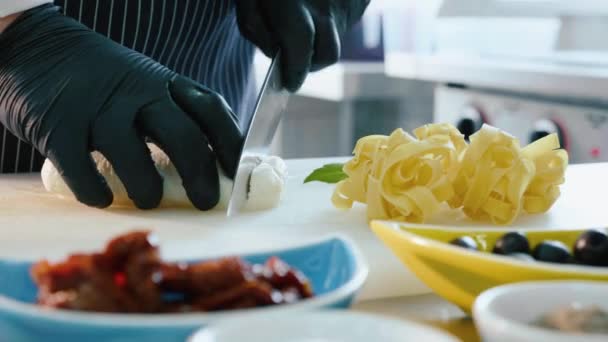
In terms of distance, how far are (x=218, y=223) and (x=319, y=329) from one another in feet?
1.76

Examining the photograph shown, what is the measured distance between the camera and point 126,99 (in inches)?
37.6

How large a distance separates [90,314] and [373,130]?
103 inches

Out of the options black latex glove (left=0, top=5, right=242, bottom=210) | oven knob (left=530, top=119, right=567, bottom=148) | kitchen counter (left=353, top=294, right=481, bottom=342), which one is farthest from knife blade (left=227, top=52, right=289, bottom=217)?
oven knob (left=530, top=119, right=567, bottom=148)

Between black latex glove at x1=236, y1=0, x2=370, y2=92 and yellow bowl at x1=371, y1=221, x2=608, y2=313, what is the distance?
0.65 metres

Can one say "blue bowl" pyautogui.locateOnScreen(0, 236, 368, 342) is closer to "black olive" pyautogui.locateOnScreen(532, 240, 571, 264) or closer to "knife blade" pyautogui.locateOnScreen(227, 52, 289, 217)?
"black olive" pyautogui.locateOnScreen(532, 240, 571, 264)

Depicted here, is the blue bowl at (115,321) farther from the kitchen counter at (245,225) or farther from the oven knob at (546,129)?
the oven knob at (546,129)

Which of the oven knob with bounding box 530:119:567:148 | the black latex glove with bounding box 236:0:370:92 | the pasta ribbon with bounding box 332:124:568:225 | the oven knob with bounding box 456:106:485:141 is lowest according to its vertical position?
the oven knob with bounding box 456:106:485:141

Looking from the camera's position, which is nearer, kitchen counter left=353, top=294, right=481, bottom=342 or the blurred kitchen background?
kitchen counter left=353, top=294, right=481, bottom=342

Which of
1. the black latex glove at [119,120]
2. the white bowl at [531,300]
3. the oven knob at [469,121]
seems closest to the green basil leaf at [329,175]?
the black latex glove at [119,120]

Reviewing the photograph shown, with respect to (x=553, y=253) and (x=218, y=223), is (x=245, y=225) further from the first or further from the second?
(x=553, y=253)

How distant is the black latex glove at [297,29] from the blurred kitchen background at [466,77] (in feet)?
2.32

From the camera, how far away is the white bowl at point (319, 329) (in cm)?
40

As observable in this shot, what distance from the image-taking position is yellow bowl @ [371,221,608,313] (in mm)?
518

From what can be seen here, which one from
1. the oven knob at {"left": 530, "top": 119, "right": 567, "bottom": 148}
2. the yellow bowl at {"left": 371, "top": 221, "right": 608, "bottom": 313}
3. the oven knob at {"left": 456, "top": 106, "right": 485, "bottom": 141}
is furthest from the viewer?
the oven knob at {"left": 456, "top": 106, "right": 485, "bottom": 141}
